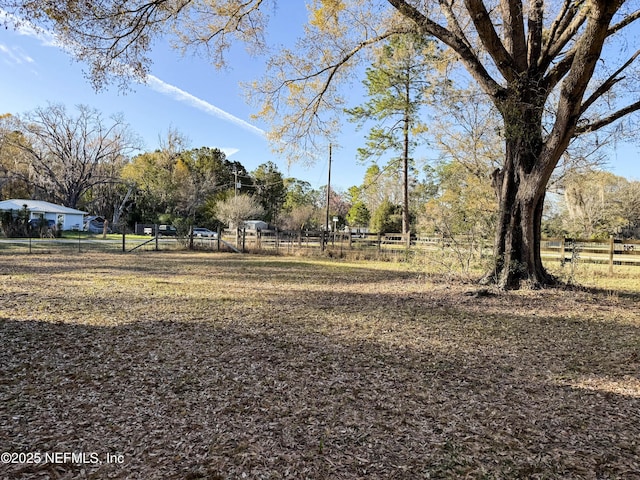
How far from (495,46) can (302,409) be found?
7340 millimetres

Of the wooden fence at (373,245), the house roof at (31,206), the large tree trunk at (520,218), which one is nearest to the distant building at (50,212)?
the house roof at (31,206)

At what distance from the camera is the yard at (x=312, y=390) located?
7.32ft

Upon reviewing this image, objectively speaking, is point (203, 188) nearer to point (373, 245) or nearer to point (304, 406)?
point (373, 245)

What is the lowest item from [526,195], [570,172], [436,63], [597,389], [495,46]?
[597,389]

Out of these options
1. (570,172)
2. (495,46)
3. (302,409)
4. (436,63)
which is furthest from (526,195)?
(570,172)

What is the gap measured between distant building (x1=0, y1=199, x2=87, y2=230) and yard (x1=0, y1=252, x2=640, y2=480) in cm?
3179

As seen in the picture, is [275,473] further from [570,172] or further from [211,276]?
[570,172]

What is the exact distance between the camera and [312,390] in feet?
10.5

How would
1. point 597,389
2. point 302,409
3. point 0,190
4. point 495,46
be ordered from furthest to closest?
1. point 0,190
2. point 495,46
3. point 597,389
4. point 302,409

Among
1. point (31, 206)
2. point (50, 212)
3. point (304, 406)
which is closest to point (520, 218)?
point (304, 406)

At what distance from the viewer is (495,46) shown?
7.27 m

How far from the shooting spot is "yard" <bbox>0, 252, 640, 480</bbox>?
2.23 metres

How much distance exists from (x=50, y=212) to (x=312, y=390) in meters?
38.6

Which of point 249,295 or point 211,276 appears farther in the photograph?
point 211,276
